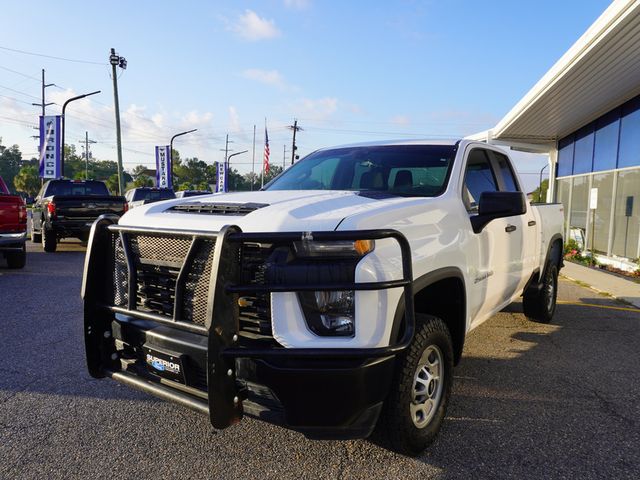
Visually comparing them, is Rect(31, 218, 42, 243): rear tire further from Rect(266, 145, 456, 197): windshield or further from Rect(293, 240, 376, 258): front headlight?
Rect(293, 240, 376, 258): front headlight

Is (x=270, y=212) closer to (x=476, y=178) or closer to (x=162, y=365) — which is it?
(x=162, y=365)

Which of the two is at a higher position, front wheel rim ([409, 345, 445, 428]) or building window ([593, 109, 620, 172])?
building window ([593, 109, 620, 172])

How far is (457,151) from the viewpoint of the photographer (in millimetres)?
3863

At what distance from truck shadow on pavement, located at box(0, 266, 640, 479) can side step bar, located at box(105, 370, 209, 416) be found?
0.44 meters

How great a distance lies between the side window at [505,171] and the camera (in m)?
4.68

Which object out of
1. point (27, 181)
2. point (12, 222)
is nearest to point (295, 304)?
point (12, 222)

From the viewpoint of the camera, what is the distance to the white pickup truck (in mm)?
2271

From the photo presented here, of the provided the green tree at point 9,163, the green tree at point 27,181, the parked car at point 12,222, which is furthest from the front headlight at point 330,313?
the green tree at point 9,163

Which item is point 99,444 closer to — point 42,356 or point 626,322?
point 42,356

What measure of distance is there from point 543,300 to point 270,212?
434cm

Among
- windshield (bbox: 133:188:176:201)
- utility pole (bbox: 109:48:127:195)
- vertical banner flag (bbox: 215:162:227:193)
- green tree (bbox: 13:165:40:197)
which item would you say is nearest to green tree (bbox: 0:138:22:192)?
green tree (bbox: 13:165:40:197)

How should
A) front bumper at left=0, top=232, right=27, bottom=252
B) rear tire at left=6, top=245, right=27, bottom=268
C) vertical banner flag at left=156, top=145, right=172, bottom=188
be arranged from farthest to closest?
vertical banner flag at left=156, top=145, right=172, bottom=188 → rear tire at left=6, top=245, right=27, bottom=268 → front bumper at left=0, top=232, right=27, bottom=252

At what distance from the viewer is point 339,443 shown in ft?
9.76

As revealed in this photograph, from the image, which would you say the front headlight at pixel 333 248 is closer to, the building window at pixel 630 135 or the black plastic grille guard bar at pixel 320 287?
the black plastic grille guard bar at pixel 320 287
